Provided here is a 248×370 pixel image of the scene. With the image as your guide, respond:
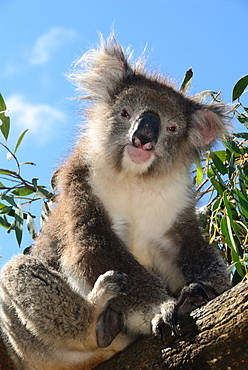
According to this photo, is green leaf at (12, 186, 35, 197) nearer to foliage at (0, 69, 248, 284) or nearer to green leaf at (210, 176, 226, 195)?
foliage at (0, 69, 248, 284)

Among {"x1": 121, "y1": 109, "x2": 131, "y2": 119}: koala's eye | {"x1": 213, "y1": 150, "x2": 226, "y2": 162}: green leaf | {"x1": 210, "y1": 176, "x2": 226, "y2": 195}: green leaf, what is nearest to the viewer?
{"x1": 121, "y1": 109, "x2": 131, "y2": 119}: koala's eye

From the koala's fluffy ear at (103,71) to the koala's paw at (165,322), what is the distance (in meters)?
2.03

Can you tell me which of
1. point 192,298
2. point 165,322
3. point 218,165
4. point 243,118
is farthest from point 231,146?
point 165,322

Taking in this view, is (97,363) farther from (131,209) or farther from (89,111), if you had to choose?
(89,111)

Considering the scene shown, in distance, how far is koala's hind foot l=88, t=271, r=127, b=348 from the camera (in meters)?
3.20

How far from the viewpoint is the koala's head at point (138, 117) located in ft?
12.7

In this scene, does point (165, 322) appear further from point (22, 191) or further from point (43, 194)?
point (22, 191)

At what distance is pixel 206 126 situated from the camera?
4.34 metres

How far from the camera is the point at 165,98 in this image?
13.7 feet

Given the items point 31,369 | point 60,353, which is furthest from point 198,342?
point 31,369

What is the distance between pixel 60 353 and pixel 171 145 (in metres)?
1.75

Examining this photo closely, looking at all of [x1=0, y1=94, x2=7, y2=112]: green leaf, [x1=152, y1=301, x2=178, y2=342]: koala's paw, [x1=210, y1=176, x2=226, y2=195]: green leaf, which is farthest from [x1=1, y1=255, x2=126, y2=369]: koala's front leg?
[x1=0, y1=94, x2=7, y2=112]: green leaf

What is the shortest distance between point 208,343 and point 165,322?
38 centimetres

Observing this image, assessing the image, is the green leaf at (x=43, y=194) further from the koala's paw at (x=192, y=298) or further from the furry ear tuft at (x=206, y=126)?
the koala's paw at (x=192, y=298)
